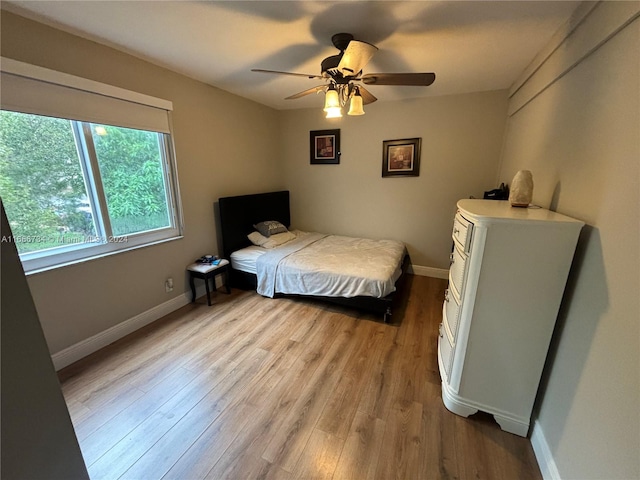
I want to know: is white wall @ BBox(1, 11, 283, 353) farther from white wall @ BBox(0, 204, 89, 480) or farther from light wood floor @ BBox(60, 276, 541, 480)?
white wall @ BBox(0, 204, 89, 480)

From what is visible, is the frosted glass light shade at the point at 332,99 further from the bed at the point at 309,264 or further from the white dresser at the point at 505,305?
the bed at the point at 309,264

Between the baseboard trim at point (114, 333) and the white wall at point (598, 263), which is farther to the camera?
the baseboard trim at point (114, 333)

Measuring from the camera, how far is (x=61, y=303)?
1956 millimetres

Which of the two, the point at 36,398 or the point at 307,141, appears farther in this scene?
the point at 307,141

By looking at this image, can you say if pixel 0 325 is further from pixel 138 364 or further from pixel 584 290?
pixel 584 290

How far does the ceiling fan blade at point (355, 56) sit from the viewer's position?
1.58 metres

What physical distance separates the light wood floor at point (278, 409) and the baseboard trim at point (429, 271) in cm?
137

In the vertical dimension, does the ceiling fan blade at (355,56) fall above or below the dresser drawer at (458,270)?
above

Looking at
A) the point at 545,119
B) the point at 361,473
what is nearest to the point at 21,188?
the point at 361,473

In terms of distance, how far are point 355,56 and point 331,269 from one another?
72.4 inches

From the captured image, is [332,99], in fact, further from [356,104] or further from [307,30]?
[307,30]

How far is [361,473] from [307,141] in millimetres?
3909

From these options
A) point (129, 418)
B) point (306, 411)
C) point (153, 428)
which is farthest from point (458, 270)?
point (129, 418)

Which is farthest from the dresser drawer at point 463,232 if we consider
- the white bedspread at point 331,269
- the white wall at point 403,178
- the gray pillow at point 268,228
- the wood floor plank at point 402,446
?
the gray pillow at point 268,228
